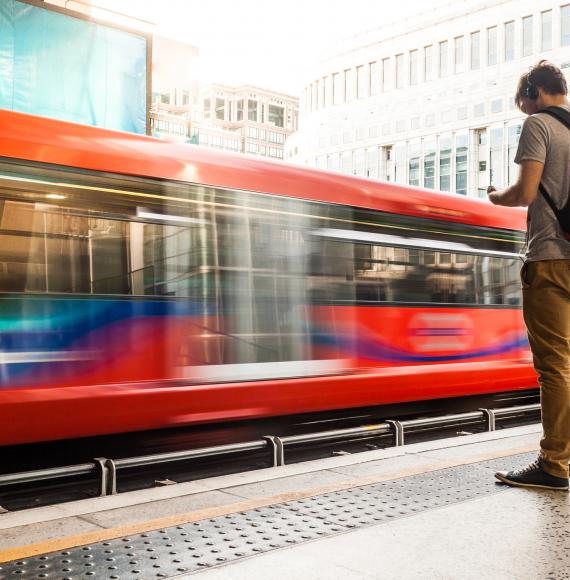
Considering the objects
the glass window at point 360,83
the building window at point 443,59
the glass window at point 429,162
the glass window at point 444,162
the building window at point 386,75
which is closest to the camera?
the glass window at point 444,162

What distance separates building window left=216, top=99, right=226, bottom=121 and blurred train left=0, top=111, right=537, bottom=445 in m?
139

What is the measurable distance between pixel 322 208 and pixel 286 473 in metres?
4.12

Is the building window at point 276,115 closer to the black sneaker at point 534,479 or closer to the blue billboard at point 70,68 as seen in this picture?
the blue billboard at point 70,68

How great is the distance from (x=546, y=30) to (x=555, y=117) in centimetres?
5855

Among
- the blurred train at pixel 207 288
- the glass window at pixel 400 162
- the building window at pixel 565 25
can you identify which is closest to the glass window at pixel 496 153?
the building window at pixel 565 25

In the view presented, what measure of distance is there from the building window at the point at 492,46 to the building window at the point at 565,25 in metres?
5.60

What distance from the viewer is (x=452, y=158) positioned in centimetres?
6266

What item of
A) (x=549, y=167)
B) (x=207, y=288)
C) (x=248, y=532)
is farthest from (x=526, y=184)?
(x=207, y=288)

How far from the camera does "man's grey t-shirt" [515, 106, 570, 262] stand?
411 centimetres

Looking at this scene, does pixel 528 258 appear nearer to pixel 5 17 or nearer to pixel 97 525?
pixel 97 525

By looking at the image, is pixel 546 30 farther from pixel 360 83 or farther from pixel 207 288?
pixel 207 288

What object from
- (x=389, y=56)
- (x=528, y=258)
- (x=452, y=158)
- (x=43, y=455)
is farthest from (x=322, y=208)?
(x=389, y=56)

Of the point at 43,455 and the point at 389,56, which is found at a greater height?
the point at 389,56

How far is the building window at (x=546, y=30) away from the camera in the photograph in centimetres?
5703
